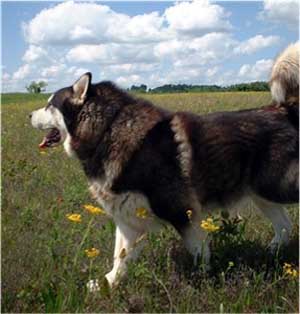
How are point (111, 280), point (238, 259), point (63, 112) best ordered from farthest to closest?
point (63, 112), point (238, 259), point (111, 280)

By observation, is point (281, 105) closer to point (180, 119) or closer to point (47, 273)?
point (180, 119)

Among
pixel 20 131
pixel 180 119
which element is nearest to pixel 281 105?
pixel 180 119

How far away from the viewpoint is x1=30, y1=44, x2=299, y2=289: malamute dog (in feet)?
14.7

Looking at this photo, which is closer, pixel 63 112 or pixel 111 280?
pixel 111 280

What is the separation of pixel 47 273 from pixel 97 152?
1300 mm

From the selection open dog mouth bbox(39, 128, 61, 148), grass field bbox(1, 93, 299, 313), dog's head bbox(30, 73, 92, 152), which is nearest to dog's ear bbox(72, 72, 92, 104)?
dog's head bbox(30, 73, 92, 152)

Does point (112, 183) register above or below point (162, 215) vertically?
above

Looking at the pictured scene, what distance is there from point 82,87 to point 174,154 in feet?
3.57

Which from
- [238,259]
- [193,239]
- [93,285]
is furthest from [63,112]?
[238,259]

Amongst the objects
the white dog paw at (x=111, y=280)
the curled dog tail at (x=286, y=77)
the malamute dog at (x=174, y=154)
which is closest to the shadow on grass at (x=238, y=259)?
the malamute dog at (x=174, y=154)

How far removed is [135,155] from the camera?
450 centimetres

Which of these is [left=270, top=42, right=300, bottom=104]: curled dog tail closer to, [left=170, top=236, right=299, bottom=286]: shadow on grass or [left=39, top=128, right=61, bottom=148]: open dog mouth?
[left=170, top=236, right=299, bottom=286]: shadow on grass

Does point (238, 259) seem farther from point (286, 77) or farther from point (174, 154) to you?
point (286, 77)

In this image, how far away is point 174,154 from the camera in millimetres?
4535
